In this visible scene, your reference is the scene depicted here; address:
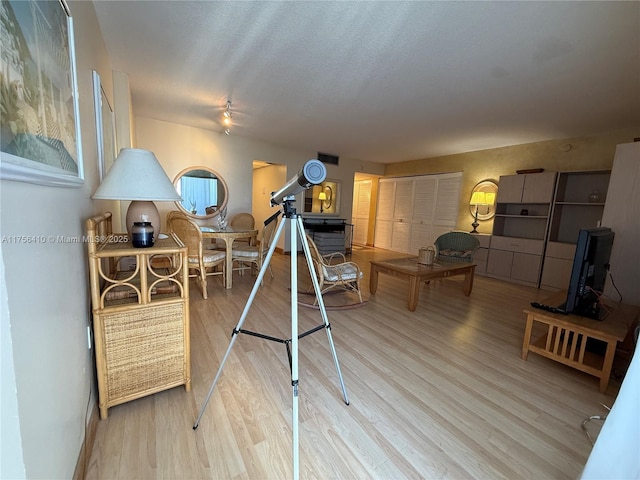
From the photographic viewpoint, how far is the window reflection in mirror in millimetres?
6316

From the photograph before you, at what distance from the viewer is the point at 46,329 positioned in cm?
77

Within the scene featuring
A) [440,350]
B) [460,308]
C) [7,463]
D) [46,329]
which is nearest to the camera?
[7,463]

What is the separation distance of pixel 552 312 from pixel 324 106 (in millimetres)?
2985

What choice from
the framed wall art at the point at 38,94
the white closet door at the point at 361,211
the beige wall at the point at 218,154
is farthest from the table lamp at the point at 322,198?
the framed wall art at the point at 38,94

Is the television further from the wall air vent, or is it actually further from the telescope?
the wall air vent

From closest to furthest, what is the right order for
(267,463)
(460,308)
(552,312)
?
(267,463) → (552,312) → (460,308)

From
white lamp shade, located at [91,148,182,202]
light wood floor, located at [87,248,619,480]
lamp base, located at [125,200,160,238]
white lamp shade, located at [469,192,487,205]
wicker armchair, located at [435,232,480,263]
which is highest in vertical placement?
white lamp shade, located at [469,192,487,205]

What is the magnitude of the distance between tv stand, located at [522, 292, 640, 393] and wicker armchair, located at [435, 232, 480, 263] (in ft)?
5.70

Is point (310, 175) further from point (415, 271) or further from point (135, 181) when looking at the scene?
point (415, 271)

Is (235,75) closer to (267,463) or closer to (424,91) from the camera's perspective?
(424,91)

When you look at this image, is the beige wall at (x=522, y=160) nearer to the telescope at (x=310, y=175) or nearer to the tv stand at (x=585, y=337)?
the tv stand at (x=585, y=337)

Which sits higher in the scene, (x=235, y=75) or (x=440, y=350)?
(x=235, y=75)

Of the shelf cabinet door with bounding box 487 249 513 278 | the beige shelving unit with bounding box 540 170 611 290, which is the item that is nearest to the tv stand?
the beige shelving unit with bounding box 540 170 611 290

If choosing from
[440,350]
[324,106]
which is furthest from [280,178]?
[440,350]
